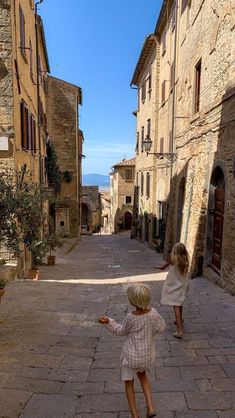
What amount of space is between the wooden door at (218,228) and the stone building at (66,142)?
16.4m

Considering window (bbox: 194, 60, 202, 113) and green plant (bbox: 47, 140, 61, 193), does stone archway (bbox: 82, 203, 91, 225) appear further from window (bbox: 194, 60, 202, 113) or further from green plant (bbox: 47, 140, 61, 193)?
window (bbox: 194, 60, 202, 113)

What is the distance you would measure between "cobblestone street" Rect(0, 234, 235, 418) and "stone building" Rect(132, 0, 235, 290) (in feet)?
6.46

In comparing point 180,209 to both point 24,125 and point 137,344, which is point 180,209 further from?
point 137,344

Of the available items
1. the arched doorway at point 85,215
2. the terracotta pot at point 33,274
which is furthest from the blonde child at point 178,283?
the arched doorway at point 85,215

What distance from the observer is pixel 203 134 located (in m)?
9.42

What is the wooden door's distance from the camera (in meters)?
8.06

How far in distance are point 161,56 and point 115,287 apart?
14.8 m

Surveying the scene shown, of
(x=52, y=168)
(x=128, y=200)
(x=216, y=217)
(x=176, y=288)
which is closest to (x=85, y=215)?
(x=128, y=200)

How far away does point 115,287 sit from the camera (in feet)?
26.4

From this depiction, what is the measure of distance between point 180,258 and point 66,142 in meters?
21.1

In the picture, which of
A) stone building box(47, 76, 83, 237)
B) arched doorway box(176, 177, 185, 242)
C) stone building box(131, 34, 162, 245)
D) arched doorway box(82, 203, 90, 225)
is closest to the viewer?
arched doorway box(176, 177, 185, 242)

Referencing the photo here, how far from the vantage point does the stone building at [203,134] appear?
7242 millimetres

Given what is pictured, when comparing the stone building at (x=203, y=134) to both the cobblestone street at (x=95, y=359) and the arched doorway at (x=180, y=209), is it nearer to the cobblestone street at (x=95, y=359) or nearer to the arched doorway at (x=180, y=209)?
the arched doorway at (x=180, y=209)

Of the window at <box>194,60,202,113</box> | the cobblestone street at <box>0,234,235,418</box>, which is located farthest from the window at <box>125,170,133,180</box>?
the cobblestone street at <box>0,234,235,418</box>
